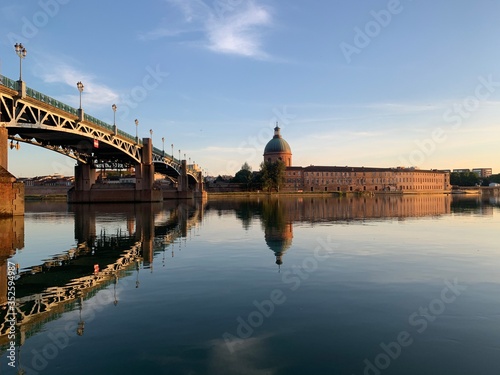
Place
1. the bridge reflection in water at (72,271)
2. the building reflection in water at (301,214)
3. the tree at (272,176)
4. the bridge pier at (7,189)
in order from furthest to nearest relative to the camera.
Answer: the tree at (272,176), the bridge pier at (7,189), the building reflection in water at (301,214), the bridge reflection in water at (72,271)

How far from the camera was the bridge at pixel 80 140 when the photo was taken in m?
42.3

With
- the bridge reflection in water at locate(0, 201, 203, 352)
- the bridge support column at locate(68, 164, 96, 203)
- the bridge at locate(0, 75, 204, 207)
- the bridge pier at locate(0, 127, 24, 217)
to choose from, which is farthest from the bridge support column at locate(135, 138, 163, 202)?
the bridge reflection in water at locate(0, 201, 203, 352)

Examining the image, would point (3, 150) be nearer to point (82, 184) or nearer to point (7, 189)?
point (7, 189)

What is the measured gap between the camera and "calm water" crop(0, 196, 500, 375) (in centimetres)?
765

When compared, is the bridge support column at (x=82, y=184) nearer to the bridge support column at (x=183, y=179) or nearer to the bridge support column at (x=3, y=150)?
the bridge support column at (x=3, y=150)

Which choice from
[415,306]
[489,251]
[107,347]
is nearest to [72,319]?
[107,347]

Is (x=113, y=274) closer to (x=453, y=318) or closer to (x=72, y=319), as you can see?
(x=72, y=319)

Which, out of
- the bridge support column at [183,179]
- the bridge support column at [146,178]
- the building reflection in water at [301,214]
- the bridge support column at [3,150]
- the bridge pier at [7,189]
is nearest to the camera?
the building reflection in water at [301,214]

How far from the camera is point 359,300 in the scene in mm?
11695

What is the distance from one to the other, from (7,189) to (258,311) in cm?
3312

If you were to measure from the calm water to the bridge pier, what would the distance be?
16.8m

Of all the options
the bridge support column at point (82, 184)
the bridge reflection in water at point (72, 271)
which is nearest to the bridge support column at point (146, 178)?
the bridge support column at point (82, 184)

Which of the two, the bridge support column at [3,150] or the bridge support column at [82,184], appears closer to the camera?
the bridge support column at [3,150]

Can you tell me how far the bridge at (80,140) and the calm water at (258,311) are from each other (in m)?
26.5
